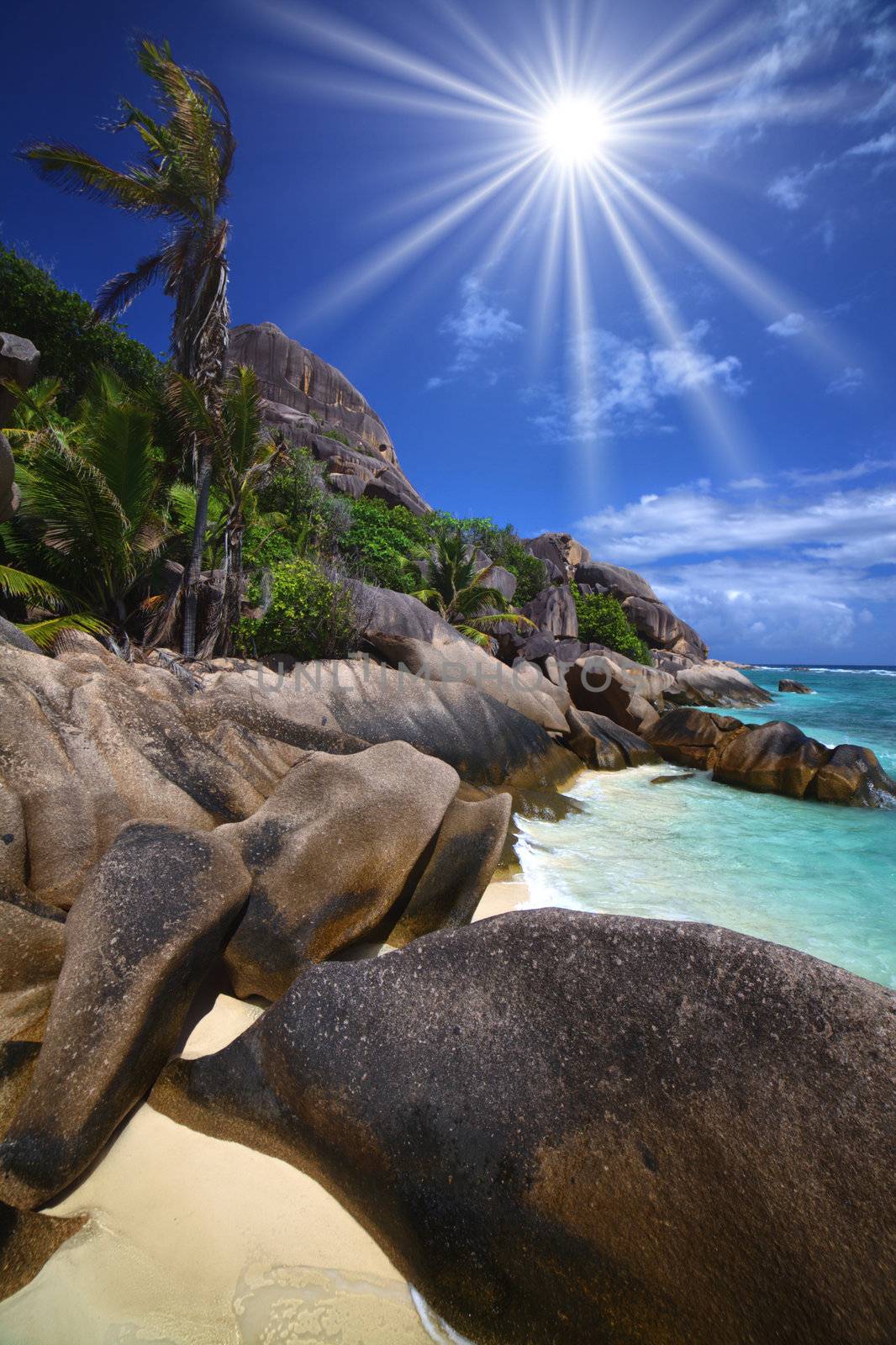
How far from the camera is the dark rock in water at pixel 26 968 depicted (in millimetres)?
2184

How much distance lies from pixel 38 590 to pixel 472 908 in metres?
9.25

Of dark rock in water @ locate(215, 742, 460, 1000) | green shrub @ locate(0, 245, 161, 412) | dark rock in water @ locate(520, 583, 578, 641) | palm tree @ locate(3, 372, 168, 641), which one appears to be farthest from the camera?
dark rock in water @ locate(520, 583, 578, 641)

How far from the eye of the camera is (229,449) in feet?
36.3

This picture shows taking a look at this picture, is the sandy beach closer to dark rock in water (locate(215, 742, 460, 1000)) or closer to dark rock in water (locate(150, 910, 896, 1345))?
dark rock in water (locate(150, 910, 896, 1345))

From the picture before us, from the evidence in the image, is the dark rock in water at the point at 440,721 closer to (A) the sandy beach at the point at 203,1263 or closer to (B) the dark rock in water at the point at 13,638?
(B) the dark rock in water at the point at 13,638

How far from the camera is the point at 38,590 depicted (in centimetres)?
882

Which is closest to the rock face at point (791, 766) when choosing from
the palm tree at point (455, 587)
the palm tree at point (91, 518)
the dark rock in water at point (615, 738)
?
the dark rock in water at point (615, 738)

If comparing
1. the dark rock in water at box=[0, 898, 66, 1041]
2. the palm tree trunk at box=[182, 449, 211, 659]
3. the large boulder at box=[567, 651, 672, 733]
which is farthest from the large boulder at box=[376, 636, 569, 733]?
the dark rock in water at box=[0, 898, 66, 1041]

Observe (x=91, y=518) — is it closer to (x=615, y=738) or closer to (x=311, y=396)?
(x=615, y=738)

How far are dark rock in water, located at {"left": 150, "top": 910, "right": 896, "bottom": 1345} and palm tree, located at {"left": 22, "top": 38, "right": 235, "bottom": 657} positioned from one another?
964 cm

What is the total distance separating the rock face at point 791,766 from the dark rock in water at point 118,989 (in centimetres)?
935

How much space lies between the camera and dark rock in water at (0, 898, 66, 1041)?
7.16 ft

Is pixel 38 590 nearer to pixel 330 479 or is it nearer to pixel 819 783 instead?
pixel 819 783

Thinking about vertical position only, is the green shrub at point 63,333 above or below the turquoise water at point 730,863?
above
